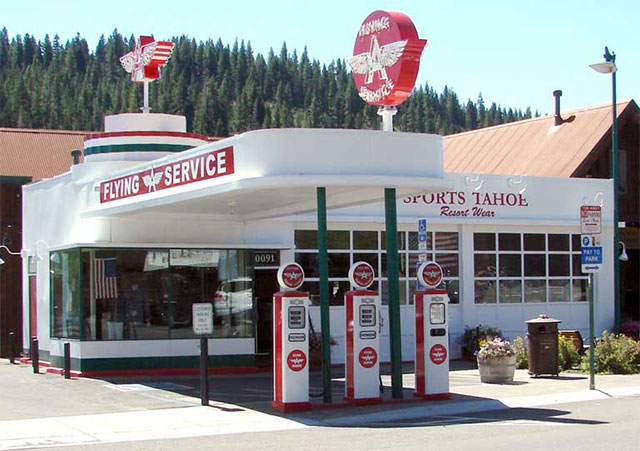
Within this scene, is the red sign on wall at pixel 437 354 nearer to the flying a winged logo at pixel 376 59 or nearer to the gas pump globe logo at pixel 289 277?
the gas pump globe logo at pixel 289 277

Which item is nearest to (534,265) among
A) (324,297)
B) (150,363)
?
(150,363)

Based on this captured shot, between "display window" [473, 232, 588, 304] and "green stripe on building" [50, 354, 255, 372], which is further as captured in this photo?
"display window" [473, 232, 588, 304]

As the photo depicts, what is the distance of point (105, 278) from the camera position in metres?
20.7

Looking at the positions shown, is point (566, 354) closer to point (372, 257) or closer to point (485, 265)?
point (485, 265)

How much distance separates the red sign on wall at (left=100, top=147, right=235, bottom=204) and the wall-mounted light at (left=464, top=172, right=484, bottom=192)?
971cm

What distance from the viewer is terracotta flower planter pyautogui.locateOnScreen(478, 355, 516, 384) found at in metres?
18.3

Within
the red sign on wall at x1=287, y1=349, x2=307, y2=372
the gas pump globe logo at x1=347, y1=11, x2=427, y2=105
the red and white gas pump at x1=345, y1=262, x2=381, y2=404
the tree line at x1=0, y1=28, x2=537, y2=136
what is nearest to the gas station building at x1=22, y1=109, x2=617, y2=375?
the gas pump globe logo at x1=347, y1=11, x2=427, y2=105

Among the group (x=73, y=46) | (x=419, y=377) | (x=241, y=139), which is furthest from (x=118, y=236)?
(x=73, y=46)

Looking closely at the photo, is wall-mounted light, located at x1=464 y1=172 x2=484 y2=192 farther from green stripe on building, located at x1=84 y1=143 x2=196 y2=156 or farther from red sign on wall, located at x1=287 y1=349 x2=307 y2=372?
red sign on wall, located at x1=287 y1=349 x2=307 y2=372

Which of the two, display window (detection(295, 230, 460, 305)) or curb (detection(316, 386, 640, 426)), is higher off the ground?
display window (detection(295, 230, 460, 305))

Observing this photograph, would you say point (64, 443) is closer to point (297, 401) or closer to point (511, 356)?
point (297, 401)

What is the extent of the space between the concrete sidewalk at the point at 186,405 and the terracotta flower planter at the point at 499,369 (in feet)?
1.15

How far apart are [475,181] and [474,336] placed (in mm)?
4070

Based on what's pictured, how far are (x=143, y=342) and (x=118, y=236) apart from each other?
238 centimetres
